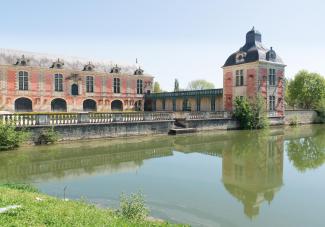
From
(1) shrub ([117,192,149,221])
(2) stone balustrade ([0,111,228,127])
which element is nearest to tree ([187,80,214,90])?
(2) stone balustrade ([0,111,228,127])

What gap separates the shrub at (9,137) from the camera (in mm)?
13133

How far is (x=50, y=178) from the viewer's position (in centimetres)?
916

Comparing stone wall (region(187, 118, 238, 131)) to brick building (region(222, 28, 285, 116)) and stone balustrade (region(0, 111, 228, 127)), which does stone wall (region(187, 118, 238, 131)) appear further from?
brick building (region(222, 28, 285, 116))

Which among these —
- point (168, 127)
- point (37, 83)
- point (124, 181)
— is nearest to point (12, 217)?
point (124, 181)

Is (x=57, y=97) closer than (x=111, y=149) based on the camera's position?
No

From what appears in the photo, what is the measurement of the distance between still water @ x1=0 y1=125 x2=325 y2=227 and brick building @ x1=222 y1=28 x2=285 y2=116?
12773mm

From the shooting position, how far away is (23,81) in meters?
32.2

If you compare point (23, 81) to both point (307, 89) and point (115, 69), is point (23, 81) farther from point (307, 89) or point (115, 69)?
point (307, 89)

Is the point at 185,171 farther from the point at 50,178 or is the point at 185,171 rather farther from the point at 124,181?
the point at 50,178

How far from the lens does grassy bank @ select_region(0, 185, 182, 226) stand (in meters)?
4.41

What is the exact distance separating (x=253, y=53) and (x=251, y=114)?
6.76 m

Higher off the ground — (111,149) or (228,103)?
(228,103)

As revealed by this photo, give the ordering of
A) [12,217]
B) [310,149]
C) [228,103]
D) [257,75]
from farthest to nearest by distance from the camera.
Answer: [228,103] < [257,75] < [310,149] < [12,217]

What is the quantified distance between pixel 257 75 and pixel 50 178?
22.6 m
